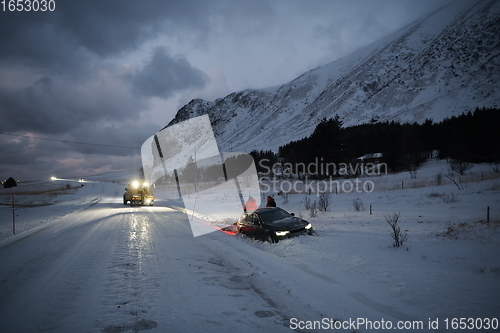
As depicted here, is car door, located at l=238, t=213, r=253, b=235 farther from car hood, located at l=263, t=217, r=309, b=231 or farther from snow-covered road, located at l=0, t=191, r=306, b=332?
snow-covered road, located at l=0, t=191, r=306, b=332

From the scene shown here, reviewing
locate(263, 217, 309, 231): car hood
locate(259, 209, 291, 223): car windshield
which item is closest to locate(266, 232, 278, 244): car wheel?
locate(263, 217, 309, 231): car hood

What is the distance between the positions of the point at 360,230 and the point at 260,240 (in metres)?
4.58

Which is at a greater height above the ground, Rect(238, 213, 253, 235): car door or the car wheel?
Rect(238, 213, 253, 235): car door

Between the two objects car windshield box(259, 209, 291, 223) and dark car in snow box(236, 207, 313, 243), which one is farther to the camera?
car windshield box(259, 209, 291, 223)

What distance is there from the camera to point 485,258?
6156 mm

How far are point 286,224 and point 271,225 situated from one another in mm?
588

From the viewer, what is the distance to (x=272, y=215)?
34.0ft

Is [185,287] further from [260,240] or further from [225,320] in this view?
[260,240]

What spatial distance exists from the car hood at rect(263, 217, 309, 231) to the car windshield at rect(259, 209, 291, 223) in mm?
281

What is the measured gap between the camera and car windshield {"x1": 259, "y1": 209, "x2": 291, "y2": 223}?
32.9ft

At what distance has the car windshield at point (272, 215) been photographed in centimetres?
1002

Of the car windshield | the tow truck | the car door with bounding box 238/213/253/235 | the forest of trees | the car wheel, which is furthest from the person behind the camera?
the forest of trees

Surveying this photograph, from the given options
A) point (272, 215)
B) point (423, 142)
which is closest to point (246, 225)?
point (272, 215)

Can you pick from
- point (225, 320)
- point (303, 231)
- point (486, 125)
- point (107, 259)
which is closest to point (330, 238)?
point (303, 231)
